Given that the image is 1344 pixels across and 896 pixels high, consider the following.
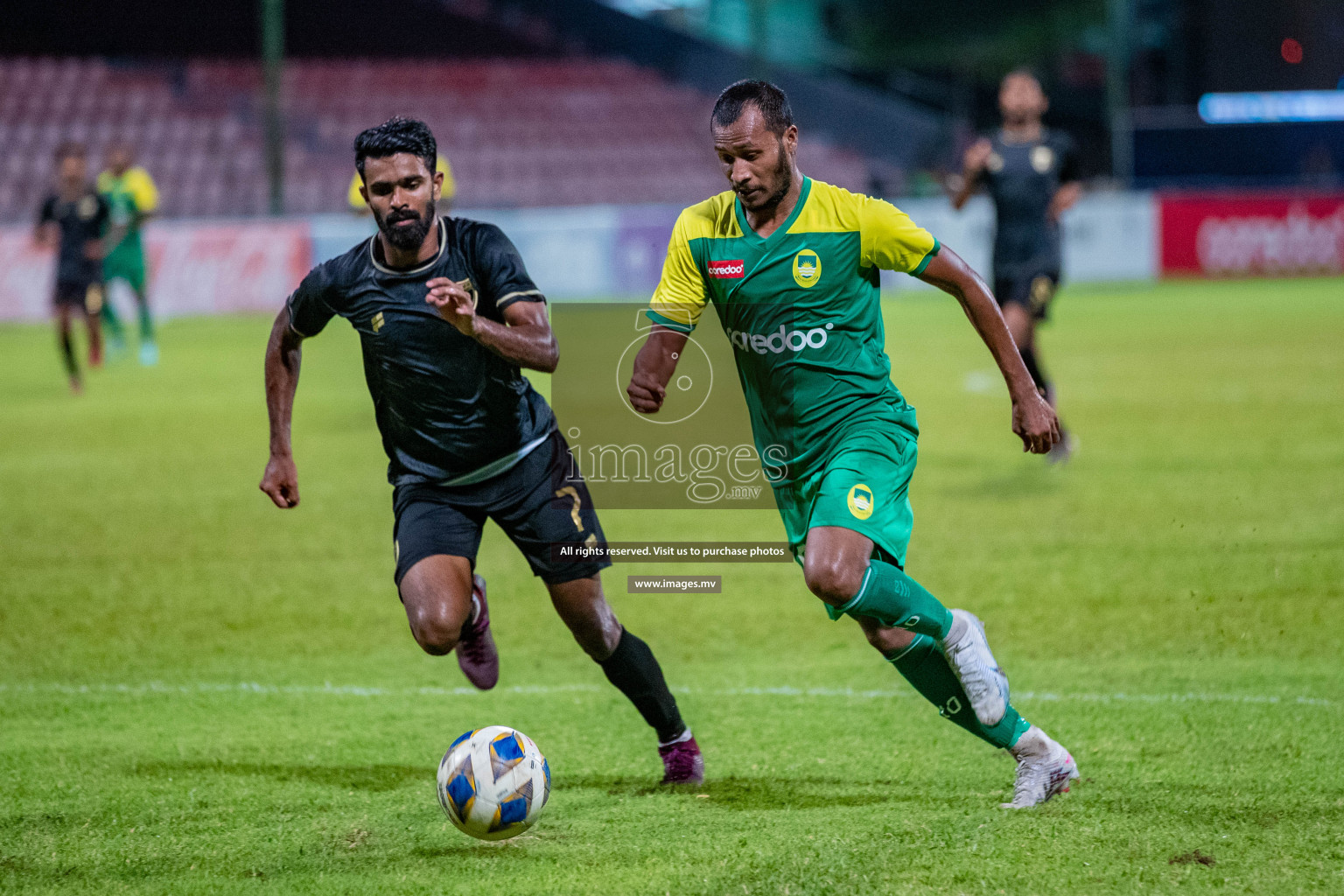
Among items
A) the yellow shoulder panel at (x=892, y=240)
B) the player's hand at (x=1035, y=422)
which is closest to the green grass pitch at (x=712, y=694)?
the player's hand at (x=1035, y=422)

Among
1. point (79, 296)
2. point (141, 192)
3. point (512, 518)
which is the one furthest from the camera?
point (141, 192)

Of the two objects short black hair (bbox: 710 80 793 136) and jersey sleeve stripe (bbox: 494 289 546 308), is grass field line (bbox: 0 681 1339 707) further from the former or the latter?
short black hair (bbox: 710 80 793 136)

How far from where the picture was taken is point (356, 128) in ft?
110

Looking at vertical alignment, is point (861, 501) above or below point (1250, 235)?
above

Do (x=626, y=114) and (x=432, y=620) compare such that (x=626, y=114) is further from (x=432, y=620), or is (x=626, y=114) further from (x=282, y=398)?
(x=432, y=620)

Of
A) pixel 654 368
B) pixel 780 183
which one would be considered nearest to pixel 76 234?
pixel 654 368

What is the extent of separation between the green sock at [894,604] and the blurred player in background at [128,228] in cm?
1468

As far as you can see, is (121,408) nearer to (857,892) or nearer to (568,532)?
(568,532)

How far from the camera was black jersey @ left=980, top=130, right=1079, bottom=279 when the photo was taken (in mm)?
10234

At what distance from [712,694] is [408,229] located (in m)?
2.31

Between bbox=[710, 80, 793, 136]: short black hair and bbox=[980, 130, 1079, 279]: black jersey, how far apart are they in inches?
250

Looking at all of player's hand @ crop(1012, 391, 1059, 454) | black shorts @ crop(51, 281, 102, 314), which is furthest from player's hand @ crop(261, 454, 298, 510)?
black shorts @ crop(51, 281, 102, 314)

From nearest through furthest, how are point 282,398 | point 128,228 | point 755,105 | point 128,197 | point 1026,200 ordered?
point 755,105 < point 282,398 < point 1026,200 < point 128,197 < point 128,228

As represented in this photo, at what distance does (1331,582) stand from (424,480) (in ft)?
14.9
